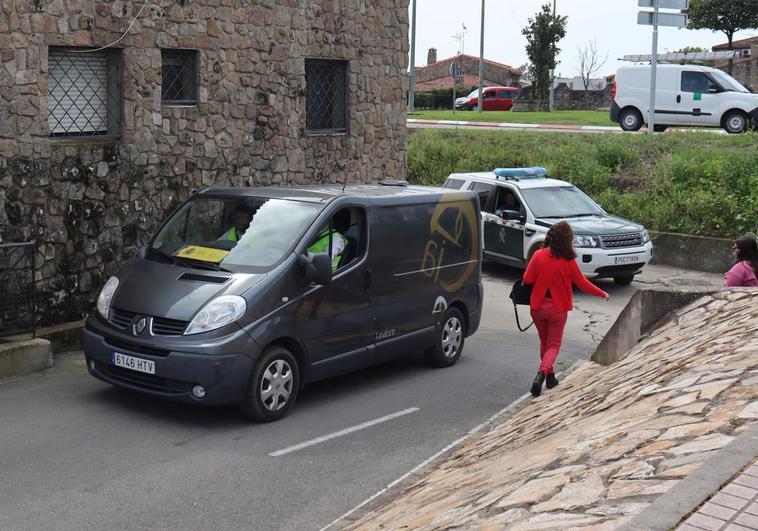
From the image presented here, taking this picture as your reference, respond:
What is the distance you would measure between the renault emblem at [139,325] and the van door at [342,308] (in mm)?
1349

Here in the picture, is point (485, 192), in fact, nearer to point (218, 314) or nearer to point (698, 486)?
point (218, 314)

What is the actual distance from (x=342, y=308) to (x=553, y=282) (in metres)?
2.00

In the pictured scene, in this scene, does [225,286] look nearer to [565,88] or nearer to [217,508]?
[217,508]

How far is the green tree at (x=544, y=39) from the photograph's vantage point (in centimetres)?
4809

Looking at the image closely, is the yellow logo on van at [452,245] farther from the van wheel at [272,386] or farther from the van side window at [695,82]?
the van side window at [695,82]

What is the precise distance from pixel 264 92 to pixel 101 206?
318 cm

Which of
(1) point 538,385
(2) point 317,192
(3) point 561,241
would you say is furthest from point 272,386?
(3) point 561,241

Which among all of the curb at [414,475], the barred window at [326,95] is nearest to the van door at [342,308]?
the curb at [414,475]

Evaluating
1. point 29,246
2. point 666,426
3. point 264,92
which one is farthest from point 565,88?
point 666,426

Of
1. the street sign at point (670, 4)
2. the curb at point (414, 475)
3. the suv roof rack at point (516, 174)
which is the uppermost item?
the street sign at point (670, 4)

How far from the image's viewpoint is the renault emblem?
29.4 ft

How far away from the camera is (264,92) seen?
47.3 ft

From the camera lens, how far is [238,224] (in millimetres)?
9977

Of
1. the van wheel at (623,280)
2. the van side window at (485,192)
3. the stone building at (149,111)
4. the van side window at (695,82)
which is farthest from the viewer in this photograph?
the van side window at (695,82)
